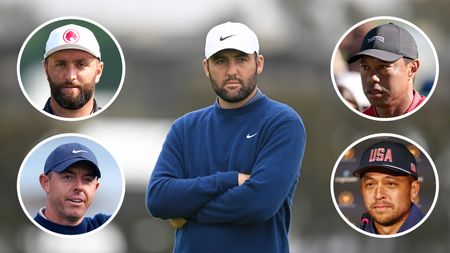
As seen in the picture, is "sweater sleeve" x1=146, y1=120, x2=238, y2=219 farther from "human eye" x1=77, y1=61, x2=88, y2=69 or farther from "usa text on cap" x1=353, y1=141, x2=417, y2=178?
"usa text on cap" x1=353, y1=141, x2=417, y2=178

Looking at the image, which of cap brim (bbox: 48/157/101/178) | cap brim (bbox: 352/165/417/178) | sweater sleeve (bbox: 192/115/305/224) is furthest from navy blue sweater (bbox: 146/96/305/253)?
cap brim (bbox: 352/165/417/178)

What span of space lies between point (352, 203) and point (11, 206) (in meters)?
21.4

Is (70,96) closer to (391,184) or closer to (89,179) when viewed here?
(89,179)

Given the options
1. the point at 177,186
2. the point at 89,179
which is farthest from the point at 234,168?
the point at 89,179

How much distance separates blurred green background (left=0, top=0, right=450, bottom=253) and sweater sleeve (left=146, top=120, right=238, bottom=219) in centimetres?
1822

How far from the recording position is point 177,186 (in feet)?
17.8

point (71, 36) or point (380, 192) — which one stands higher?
point (71, 36)

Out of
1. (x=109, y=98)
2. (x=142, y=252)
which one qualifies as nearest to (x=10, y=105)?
(x=142, y=252)

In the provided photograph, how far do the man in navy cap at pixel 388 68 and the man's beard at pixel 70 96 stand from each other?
114 cm

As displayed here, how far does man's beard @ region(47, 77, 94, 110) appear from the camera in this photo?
19.6 feet

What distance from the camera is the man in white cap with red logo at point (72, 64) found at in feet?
19.4

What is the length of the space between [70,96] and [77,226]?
554 mm

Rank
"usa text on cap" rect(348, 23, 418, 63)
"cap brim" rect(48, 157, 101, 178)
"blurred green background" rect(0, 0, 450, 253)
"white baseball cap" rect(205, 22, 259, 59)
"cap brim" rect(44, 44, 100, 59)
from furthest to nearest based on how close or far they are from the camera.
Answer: "blurred green background" rect(0, 0, 450, 253) < "usa text on cap" rect(348, 23, 418, 63) < "cap brim" rect(44, 44, 100, 59) < "cap brim" rect(48, 157, 101, 178) < "white baseball cap" rect(205, 22, 259, 59)

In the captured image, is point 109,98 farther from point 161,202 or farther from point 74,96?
point 161,202
